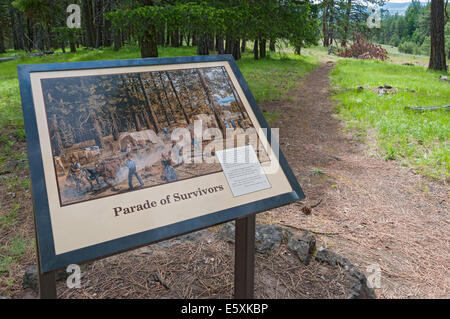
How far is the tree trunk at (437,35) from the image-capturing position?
12953 mm

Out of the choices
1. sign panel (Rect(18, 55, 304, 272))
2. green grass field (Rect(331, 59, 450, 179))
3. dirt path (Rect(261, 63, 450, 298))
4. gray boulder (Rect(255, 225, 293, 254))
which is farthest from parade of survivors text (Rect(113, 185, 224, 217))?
green grass field (Rect(331, 59, 450, 179))

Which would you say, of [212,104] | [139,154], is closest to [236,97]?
[212,104]

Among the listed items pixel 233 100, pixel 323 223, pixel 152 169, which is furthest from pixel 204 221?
pixel 323 223

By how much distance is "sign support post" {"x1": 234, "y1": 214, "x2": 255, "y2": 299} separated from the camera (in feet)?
6.34

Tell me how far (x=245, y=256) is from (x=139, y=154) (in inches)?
35.2

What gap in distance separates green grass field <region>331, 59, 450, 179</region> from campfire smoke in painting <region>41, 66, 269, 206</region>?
396 cm

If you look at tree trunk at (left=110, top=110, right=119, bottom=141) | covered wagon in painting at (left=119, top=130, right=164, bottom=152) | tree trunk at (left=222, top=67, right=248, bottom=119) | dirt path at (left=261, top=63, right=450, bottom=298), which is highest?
tree trunk at (left=222, top=67, right=248, bottom=119)

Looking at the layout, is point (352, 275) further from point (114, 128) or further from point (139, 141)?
point (114, 128)

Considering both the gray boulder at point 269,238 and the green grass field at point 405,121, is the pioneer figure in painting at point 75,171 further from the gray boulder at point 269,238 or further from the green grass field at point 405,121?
the green grass field at point 405,121

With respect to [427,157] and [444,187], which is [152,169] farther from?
[427,157]

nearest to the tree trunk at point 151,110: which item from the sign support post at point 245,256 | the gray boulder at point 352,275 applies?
the sign support post at point 245,256

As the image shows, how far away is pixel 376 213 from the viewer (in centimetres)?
368

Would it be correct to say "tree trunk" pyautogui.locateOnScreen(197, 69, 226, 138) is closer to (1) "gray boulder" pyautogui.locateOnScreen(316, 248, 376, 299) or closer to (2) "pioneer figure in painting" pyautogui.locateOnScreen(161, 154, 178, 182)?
(2) "pioneer figure in painting" pyautogui.locateOnScreen(161, 154, 178, 182)

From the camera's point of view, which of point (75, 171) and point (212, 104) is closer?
point (75, 171)
